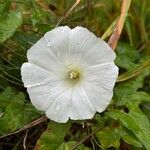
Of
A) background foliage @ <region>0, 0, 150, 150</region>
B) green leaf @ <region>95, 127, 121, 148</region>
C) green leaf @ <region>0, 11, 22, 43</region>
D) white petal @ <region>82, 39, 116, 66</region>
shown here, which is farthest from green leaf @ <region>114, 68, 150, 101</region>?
green leaf @ <region>0, 11, 22, 43</region>

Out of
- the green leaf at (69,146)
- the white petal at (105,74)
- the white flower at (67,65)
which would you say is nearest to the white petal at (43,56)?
the white flower at (67,65)

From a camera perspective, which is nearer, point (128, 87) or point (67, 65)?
point (67, 65)

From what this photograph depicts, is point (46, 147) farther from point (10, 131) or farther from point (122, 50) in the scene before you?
point (122, 50)

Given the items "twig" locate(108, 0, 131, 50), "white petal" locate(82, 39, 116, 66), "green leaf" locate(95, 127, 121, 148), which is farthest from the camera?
"twig" locate(108, 0, 131, 50)

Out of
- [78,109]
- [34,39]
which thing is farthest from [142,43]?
[78,109]

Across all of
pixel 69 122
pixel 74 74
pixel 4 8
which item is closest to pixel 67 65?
pixel 74 74

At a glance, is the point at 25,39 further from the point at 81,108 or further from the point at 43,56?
the point at 81,108

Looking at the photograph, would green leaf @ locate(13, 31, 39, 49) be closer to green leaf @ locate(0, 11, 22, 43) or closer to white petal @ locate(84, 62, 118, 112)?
green leaf @ locate(0, 11, 22, 43)

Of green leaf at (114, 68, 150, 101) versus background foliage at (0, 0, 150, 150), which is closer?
background foliage at (0, 0, 150, 150)
